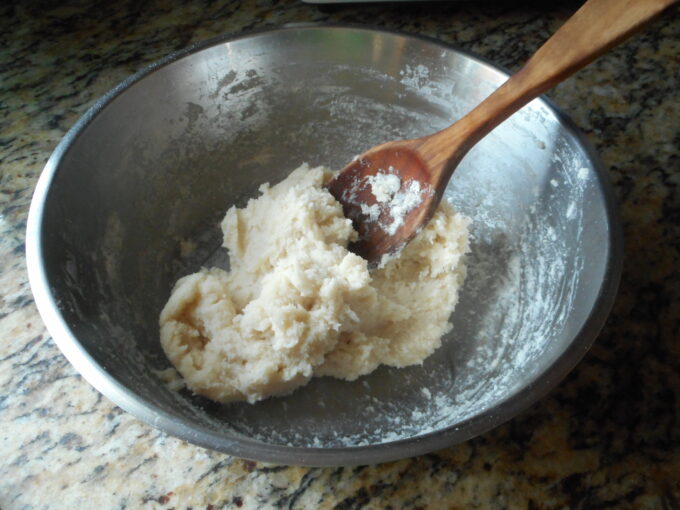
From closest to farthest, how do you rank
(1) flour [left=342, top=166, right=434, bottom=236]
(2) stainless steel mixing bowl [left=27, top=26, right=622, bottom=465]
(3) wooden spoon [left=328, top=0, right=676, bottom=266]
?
(2) stainless steel mixing bowl [left=27, top=26, right=622, bottom=465]
(3) wooden spoon [left=328, top=0, right=676, bottom=266]
(1) flour [left=342, top=166, right=434, bottom=236]

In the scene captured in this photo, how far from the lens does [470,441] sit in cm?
110

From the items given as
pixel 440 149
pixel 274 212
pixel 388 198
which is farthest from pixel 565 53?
pixel 274 212

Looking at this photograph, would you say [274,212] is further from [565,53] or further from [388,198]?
[565,53]

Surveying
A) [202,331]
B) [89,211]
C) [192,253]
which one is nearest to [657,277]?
[202,331]

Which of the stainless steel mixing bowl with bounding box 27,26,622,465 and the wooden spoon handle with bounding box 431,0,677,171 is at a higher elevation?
the wooden spoon handle with bounding box 431,0,677,171

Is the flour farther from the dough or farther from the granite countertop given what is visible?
the granite countertop

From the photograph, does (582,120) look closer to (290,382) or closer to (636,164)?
(636,164)

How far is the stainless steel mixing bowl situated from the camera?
100cm

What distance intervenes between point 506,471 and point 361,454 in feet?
1.26

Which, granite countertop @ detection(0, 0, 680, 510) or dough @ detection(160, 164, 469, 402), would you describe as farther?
dough @ detection(160, 164, 469, 402)

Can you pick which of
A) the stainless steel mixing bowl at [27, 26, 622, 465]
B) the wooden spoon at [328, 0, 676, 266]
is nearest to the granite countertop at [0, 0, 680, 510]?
the stainless steel mixing bowl at [27, 26, 622, 465]

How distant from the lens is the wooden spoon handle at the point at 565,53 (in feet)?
3.54

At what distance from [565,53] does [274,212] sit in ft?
2.38

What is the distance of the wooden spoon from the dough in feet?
0.18
